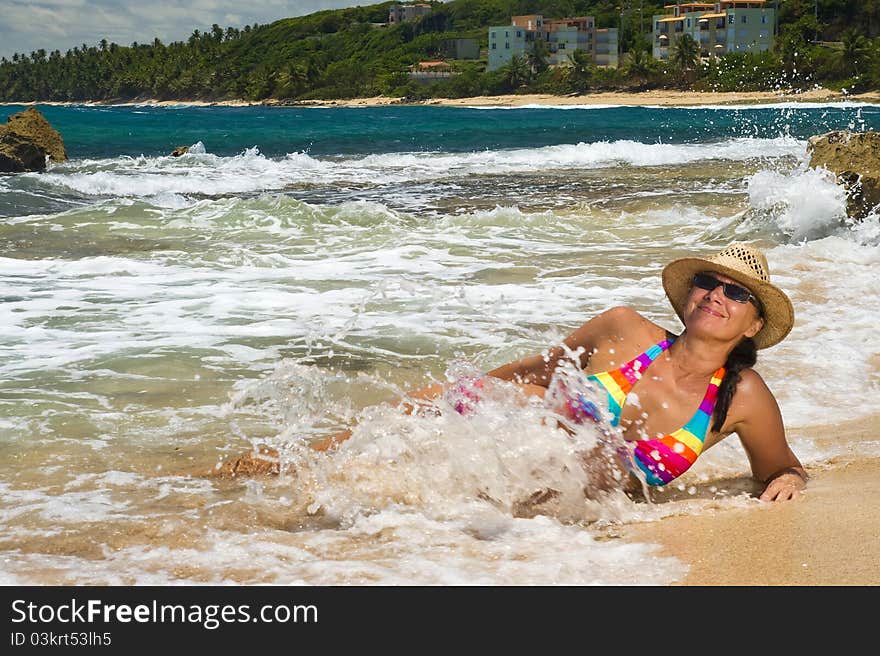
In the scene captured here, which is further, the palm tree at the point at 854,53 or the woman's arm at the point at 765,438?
the palm tree at the point at 854,53

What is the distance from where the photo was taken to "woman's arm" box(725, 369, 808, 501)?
3758mm

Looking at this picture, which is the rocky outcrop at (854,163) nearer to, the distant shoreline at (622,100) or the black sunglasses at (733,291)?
the black sunglasses at (733,291)

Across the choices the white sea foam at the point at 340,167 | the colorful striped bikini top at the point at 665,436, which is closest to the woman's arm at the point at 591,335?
the colorful striped bikini top at the point at 665,436

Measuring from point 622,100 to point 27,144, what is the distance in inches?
3367

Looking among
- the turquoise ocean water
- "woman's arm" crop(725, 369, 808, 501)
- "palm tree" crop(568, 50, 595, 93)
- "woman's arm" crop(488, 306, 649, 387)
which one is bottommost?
the turquoise ocean water

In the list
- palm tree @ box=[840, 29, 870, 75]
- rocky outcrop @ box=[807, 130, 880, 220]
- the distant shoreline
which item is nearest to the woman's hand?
rocky outcrop @ box=[807, 130, 880, 220]

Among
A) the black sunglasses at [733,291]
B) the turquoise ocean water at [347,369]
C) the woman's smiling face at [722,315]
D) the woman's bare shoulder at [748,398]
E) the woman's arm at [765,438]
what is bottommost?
the turquoise ocean water at [347,369]

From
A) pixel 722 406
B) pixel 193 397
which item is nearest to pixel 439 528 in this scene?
pixel 722 406

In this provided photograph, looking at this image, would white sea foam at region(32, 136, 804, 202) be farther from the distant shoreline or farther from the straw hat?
the distant shoreline

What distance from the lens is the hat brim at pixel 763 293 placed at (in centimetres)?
360

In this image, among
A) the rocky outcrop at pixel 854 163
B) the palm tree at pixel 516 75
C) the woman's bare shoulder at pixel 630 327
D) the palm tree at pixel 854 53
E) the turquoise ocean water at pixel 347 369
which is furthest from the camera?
the palm tree at pixel 516 75

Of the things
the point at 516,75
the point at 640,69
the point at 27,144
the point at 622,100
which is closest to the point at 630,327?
the point at 27,144

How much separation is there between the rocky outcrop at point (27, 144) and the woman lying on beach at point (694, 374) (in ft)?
75.0
